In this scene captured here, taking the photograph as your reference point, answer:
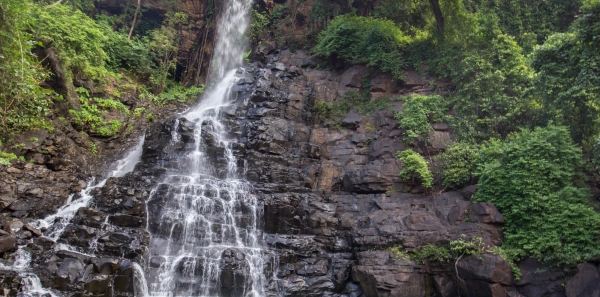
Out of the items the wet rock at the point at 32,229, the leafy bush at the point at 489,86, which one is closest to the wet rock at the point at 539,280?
the leafy bush at the point at 489,86

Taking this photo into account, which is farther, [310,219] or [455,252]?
[310,219]

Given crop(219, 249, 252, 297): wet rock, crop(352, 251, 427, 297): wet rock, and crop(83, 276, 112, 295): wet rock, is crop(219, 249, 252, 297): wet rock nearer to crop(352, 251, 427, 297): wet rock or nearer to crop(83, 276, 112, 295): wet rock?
crop(83, 276, 112, 295): wet rock

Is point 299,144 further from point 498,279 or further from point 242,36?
point 242,36

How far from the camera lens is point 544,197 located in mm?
12586

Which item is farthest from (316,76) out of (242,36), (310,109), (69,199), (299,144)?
(69,199)

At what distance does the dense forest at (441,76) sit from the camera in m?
12.8

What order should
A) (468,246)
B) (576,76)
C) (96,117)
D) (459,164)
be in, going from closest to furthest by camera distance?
(468,246), (576,76), (459,164), (96,117)

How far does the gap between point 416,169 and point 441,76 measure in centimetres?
714

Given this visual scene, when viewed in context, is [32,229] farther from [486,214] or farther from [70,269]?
[486,214]

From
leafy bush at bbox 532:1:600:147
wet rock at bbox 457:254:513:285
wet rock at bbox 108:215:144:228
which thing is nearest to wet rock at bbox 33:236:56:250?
wet rock at bbox 108:215:144:228

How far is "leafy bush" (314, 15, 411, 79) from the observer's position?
22312mm

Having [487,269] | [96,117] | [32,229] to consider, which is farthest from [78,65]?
[487,269]

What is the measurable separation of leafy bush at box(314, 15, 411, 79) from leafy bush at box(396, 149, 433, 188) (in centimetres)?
676

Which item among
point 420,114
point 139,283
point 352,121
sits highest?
point 352,121
